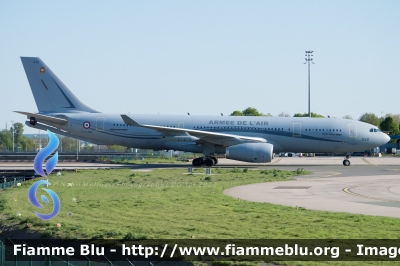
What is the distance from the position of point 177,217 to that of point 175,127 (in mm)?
30822

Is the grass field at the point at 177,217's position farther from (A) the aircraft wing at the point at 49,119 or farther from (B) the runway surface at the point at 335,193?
(A) the aircraft wing at the point at 49,119

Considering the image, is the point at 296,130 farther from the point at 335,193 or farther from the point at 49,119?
the point at 335,193

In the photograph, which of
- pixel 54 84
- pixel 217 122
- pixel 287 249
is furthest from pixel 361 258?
pixel 54 84

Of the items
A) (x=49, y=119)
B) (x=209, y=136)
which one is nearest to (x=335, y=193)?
(x=209, y=136)

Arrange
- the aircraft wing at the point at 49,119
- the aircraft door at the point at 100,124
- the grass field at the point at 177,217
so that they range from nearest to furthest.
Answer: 1. the grass field at the point at 177,217
2. the aircraft wing at the point at 49,119
3. the aircraft door at the point at 100,124

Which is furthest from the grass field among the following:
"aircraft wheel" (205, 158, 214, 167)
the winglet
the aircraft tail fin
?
the aircraft tail fin

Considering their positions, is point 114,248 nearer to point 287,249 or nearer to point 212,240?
point 212,240

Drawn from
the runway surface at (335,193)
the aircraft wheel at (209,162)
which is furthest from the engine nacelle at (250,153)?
the runway surface at (335,193)

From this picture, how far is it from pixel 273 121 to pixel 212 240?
121 ft

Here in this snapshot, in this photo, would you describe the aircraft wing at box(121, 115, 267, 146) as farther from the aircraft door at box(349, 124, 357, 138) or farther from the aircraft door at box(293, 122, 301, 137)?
the aircraft door at box(349, 124, 357, 138)

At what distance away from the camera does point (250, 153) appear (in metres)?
47.6

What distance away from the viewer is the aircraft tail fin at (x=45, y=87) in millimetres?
51656

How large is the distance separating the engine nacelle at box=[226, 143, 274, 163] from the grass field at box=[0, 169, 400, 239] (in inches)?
607

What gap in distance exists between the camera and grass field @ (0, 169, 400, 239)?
57.0 ft
